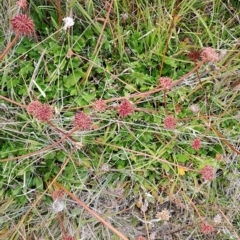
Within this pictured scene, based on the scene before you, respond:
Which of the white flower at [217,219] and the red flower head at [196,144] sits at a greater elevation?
the red flower head at [196,144]

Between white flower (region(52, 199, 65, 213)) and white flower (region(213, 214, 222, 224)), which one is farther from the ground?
white flower (region(52, 199, 65, 213))

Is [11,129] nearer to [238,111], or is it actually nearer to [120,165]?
[120,165]

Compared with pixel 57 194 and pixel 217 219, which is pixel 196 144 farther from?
pixel 57 194

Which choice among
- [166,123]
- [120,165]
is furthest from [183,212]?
[166,123]

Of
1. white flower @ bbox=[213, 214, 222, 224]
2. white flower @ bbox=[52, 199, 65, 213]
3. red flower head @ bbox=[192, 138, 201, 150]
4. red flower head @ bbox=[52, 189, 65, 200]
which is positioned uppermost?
Result: red flower head @ bbox=[192, 138, 201, 150]

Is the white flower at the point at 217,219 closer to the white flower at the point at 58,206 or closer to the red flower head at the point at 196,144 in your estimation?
the red flower head at the point at 196,144

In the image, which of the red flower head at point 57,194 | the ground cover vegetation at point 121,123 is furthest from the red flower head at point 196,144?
the red flower head at point 57,194

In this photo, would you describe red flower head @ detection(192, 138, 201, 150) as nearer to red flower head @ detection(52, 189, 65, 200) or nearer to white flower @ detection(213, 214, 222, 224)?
white flower @ detection(213, 214, 222, 224)

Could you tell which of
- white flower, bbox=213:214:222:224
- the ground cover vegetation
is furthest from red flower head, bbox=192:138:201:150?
white flower, bbox=213:214:222:224
